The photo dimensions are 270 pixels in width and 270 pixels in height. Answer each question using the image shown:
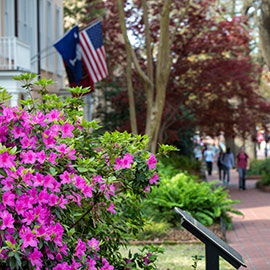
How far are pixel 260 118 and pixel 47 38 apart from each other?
789cm

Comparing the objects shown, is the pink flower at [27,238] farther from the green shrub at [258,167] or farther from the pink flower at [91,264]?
the green shrub at [258,167]

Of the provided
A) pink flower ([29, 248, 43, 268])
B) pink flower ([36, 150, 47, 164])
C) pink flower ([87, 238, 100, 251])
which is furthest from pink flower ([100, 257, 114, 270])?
pink flower ([36, 150, 47, 164])

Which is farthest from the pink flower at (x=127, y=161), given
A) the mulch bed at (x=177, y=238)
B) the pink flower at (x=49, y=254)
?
the mulch bed at (x=177, y=238)

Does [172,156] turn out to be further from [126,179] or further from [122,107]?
[126,179]

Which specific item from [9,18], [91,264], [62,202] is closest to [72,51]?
[9,18]

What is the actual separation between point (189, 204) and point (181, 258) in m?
2.95

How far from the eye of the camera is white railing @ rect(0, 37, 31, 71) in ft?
56.0

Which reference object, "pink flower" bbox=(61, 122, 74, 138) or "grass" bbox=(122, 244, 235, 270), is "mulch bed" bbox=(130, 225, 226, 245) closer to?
"grass" bbox=(122, 244, 235, 270)

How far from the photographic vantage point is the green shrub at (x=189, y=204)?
40.7ft

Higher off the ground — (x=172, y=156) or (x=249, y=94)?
(x=249, y=94)

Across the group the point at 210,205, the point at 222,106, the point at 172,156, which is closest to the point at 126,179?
the point at 210,205

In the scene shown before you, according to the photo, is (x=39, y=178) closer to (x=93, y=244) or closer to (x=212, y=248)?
(x=93, y=244)

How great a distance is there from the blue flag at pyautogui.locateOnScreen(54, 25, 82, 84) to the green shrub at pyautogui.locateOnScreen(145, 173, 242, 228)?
20.1ft

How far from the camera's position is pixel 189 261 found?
9.52 metres
